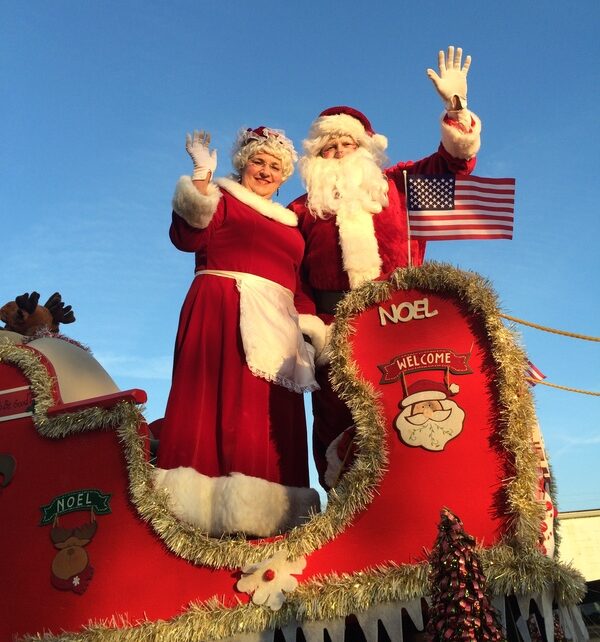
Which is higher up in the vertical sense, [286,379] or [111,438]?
[286,379]

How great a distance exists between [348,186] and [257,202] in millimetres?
606

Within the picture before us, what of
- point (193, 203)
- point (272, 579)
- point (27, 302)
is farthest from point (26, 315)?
point (272, 579)

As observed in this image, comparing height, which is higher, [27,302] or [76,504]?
[27,302]

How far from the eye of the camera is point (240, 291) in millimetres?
4250

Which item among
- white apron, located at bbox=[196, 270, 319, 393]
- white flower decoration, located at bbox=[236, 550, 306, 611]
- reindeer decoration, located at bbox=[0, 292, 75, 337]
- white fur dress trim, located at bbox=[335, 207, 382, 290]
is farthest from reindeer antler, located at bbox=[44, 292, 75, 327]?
white flower decoration, located at bbox=[236, 550, 306, 611]

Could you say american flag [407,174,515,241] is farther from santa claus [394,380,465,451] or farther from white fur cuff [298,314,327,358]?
santa claus [394,380,465,451]

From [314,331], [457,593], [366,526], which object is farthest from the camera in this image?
[314,331]

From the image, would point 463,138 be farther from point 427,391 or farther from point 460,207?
point 427,391

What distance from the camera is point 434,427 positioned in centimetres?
313

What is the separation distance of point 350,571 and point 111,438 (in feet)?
4.69

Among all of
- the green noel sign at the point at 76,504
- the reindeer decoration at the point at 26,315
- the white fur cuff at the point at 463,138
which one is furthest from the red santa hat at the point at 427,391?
the reindeer decoration at the point at 26,315

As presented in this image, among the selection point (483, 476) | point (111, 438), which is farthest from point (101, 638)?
point (483, 476)

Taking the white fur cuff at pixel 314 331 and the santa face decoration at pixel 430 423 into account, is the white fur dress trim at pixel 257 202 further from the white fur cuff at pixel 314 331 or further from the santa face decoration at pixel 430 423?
the santa face decoration at pixel 430 423

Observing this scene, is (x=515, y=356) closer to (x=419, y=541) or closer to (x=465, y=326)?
(x=465, y=326)
